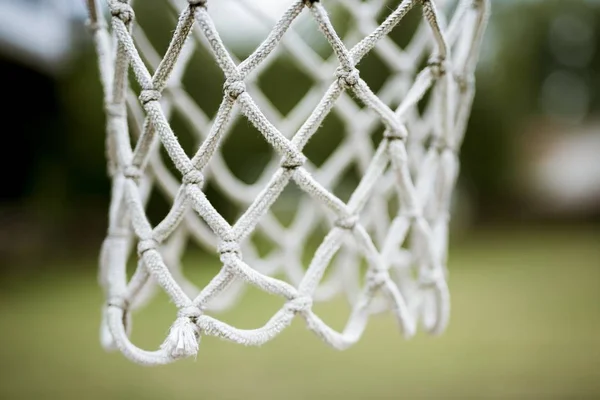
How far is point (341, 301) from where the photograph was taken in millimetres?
2475

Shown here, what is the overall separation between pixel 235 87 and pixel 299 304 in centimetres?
25

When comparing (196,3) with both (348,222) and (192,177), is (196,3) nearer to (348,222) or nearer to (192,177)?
(192,177)

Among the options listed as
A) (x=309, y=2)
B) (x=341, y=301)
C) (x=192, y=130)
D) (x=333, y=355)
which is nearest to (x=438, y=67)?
(x=309, y=2)

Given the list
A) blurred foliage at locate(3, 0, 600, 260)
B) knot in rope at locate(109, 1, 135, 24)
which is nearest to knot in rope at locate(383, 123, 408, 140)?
knot in rope at locate(109, 1, 135, 24)

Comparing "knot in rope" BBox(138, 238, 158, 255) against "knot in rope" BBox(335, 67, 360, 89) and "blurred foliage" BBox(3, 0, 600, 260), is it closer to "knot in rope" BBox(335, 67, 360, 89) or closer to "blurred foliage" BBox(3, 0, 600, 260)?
"knot in rope" BBox(335, 67, 360, 89)

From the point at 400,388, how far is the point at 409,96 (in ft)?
3.08

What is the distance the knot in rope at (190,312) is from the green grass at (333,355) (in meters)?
0.59

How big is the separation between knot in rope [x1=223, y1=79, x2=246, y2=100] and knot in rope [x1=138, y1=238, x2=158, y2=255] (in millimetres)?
191

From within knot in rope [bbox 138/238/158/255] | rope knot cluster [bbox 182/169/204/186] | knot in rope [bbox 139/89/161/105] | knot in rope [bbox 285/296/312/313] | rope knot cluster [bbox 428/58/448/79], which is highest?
rope knot cluster [bbox 428/58/448/79]

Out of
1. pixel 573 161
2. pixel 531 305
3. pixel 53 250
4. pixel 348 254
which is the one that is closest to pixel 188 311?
pixel 348 254

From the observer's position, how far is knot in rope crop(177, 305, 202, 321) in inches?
24.3

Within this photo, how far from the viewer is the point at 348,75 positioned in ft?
2.07

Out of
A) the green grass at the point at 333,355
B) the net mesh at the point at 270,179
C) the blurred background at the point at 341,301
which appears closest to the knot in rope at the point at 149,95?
the net mesh at the point at 270,179

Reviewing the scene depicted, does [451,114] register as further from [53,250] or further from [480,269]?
[53,250]
